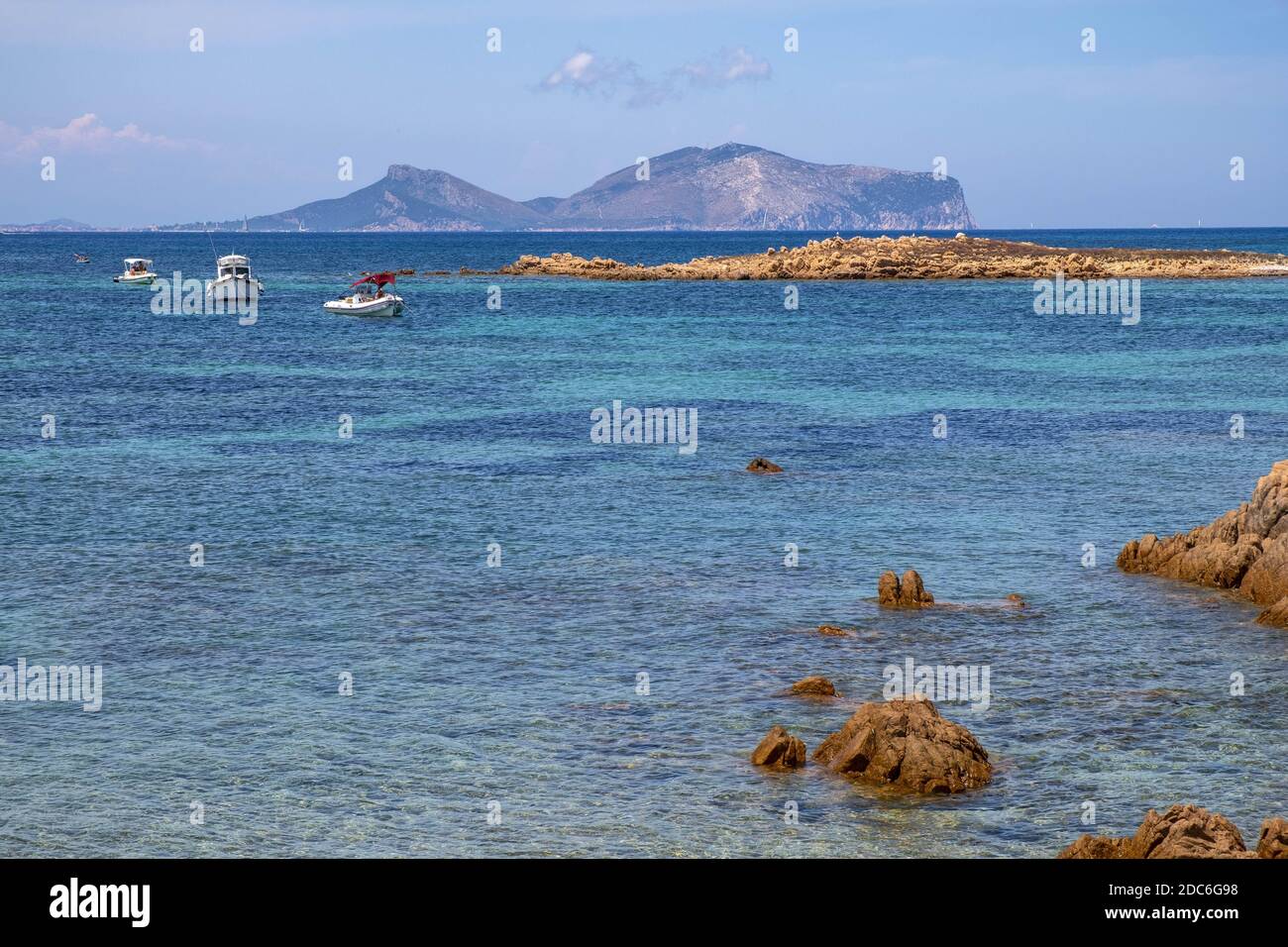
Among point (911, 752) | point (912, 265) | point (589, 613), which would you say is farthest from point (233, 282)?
point (911, 752)

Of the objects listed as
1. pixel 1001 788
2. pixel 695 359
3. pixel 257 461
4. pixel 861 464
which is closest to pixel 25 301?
pixel 695 359

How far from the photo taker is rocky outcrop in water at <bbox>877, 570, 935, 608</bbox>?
29.6 metres

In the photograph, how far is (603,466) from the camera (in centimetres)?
4694

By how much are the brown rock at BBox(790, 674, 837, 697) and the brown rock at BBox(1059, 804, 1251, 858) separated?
7395 mm

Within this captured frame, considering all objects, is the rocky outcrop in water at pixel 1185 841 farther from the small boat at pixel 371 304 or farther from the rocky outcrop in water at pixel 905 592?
the small boat at pixel 371 304

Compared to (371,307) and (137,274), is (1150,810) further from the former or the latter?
(137,274)

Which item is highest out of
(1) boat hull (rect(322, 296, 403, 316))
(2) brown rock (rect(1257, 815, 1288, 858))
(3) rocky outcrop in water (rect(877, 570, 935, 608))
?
(1) boat hull (rect(322, 296, 403, 316))

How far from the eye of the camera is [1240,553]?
31.1 metres

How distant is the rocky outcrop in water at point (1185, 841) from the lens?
618 inches

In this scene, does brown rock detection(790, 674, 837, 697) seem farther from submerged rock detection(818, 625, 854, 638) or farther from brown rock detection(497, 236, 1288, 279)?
brown rock detection(497, 236, 1288, 279)

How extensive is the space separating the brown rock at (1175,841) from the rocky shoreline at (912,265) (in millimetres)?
133214

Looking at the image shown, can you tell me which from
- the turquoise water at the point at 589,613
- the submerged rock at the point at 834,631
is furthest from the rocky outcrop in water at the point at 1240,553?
the submerged rock at the point at 834,631

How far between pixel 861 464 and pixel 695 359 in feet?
116

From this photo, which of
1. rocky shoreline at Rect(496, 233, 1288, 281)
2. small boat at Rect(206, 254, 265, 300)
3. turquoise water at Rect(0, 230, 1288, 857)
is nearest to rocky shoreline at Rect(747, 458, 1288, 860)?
turquoise water at Rect(0, 230, 1288, 857)
